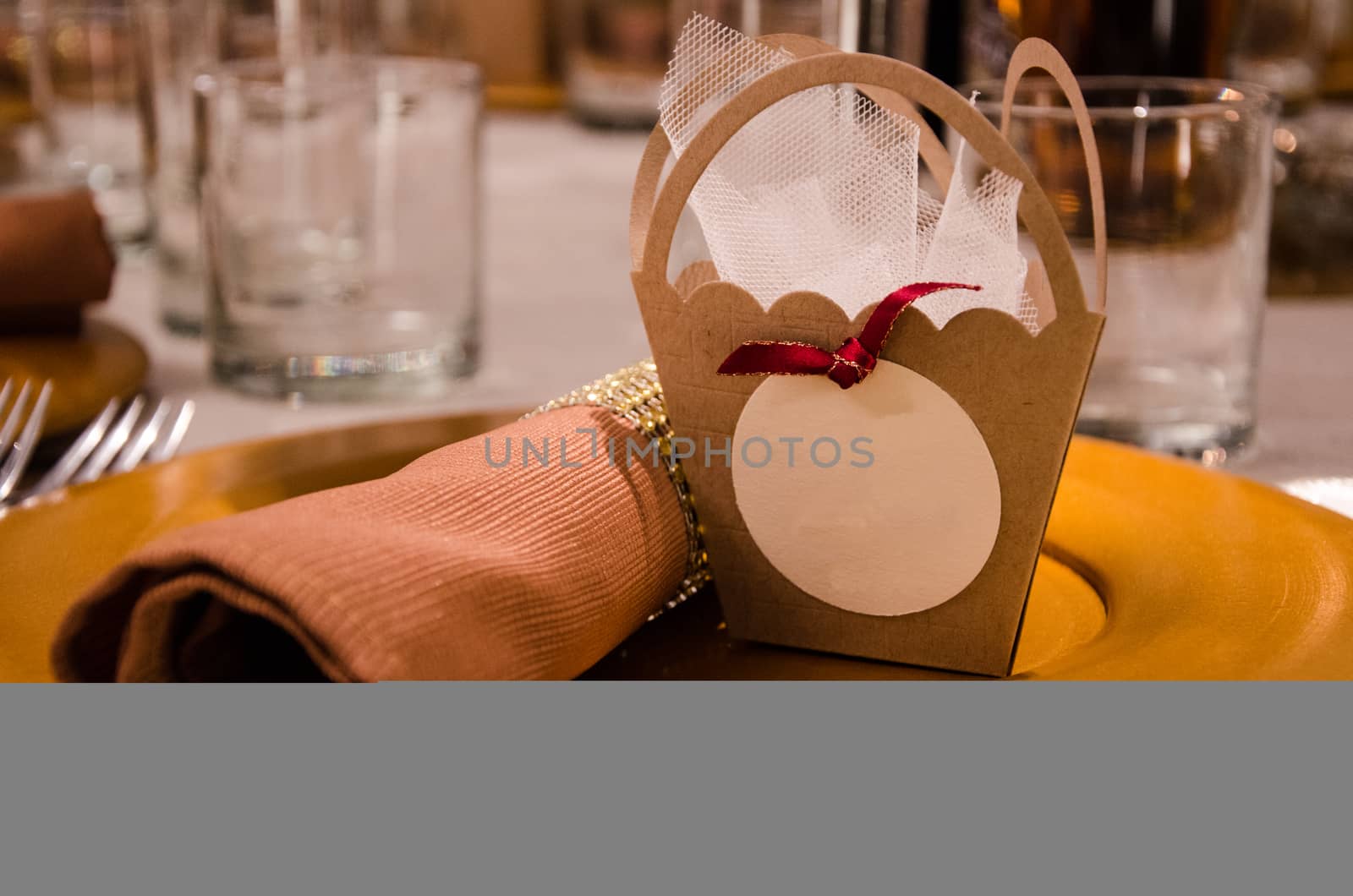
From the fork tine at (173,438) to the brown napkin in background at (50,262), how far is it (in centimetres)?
9

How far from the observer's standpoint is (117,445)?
1.97ft

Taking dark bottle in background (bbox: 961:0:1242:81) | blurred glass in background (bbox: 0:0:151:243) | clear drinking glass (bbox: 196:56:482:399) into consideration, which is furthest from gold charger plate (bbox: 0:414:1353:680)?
blurred glass in background (bbox: 0:0:151:243)

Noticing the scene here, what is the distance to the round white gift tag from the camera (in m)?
0.37

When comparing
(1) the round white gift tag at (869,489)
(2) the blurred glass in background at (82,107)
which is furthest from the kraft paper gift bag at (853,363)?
(2) the blurred glass in background at (82,107)

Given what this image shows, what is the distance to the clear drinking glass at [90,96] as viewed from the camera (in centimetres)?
121

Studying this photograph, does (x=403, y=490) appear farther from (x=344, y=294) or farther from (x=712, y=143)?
(x=344, y=294)

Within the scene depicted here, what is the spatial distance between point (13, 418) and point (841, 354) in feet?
1.16

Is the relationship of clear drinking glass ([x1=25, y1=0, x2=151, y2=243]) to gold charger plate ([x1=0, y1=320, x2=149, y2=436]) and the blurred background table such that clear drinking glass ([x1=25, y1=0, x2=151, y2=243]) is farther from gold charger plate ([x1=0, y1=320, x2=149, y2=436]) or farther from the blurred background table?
gold charger plate ([x1=0, y1=320, x2=149, y2=436])

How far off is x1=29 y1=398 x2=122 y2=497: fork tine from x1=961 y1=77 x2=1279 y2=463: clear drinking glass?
40cm

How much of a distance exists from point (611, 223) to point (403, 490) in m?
0.89

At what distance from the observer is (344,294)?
2.70 ft

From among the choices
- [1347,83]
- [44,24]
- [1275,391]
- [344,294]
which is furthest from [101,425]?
[1347,83]

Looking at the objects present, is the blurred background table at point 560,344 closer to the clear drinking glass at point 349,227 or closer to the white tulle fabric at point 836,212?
the clear drinking glass at point 349,227

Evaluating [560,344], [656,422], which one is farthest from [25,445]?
[560,344]
